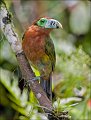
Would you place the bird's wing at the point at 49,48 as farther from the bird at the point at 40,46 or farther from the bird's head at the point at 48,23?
the bird's head at the point at 48,23

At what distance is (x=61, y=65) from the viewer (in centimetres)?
282

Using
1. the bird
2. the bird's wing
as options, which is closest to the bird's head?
the bird

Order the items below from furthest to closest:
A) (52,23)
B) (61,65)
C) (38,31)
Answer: (61,65) < (38,31) < (52,23)

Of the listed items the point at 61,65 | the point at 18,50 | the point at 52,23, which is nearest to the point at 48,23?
the point at 52,23

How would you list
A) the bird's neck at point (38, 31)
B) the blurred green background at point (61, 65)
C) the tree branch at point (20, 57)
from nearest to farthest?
1. the tree branch at point (20, 57)
2. the bird's neck at point (38, 31)
3. the blurred green background at point (61, 65)

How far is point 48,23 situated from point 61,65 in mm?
953

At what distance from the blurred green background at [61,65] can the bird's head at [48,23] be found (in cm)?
21

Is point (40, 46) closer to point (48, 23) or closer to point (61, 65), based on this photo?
point (48, 23)

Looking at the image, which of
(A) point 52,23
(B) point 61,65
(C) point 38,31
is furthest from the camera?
(B) point 61,65

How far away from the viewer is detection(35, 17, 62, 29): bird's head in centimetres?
185

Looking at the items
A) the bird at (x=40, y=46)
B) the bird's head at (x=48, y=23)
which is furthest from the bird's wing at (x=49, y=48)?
the bird's head at (x=48, y=23)

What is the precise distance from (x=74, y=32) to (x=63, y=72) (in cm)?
124

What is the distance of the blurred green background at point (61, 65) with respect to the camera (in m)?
2.46

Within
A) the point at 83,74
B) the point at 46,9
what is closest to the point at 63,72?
the point at 83,74
